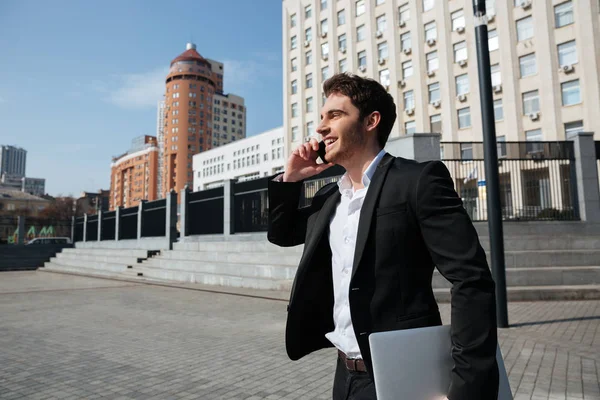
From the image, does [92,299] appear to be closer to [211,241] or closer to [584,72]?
[211,241]

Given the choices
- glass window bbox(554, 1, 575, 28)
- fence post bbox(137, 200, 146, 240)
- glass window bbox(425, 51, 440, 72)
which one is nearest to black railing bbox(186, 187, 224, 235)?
fence post bbox(137, 200, 146, 240)

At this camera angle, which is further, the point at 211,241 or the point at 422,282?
the point at 211,241

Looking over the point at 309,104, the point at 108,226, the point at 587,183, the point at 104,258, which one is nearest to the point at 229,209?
the point at 104,258

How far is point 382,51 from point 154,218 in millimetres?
27866

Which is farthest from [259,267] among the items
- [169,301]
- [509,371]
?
[509,371]

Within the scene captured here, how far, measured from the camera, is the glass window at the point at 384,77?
3818 cm

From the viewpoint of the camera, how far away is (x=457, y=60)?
33.4 m

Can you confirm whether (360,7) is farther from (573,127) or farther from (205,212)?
(205,212)

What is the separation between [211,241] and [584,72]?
25983 mm

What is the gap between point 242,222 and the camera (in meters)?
16.1

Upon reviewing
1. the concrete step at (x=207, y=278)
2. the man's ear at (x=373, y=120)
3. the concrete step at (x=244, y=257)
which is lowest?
the concrete step at (x=207, y=278)

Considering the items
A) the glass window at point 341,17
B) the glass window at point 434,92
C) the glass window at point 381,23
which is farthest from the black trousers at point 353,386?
the glass window at point 341,17

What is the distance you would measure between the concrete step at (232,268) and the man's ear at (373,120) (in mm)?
9462

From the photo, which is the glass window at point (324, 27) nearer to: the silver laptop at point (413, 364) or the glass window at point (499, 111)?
the glass window at point (499, 111)
